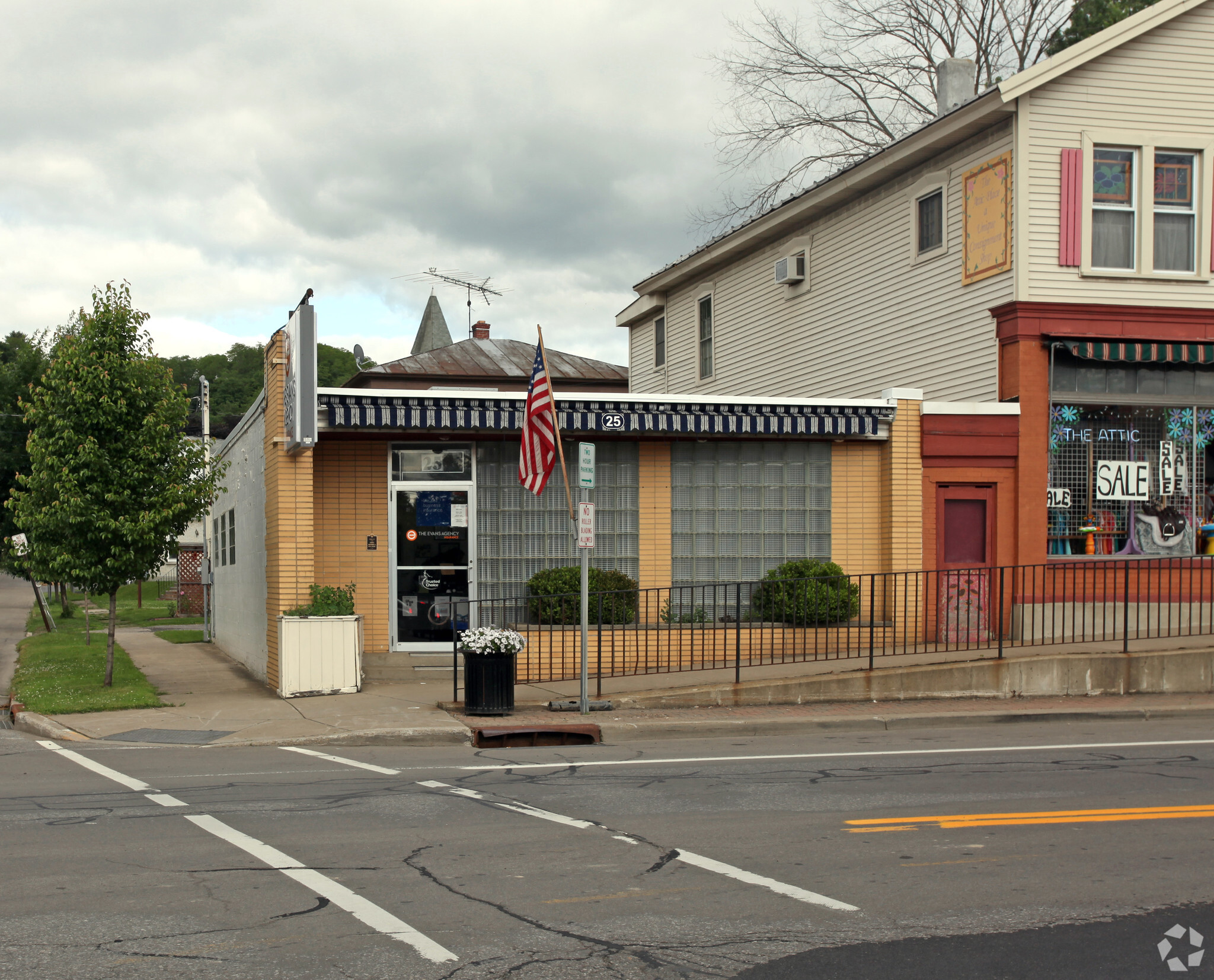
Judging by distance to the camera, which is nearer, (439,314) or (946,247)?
(946,247)

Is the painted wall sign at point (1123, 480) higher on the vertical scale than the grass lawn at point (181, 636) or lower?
higher

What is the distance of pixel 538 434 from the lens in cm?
1376

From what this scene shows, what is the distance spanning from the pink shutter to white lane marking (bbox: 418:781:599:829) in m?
12.3

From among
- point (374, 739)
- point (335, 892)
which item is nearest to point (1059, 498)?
point (374, 739)

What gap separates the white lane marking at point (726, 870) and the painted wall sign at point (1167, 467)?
1304cm

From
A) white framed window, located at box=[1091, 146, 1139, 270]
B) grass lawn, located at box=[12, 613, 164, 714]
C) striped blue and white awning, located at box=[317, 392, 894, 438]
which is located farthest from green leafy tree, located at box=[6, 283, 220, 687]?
white framed window, located at box=[1091, 146, 1139, 270]

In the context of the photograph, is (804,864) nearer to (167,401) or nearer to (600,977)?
(600,977)

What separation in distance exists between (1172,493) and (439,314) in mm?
35108

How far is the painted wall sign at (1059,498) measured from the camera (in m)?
→ 17.3

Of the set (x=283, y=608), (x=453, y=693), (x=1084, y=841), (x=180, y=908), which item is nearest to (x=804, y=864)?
(x=1084, y=841)

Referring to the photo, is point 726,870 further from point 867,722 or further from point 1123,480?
point 1123,480

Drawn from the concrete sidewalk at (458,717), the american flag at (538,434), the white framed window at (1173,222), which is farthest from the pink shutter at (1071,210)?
the american flag at (538,434)

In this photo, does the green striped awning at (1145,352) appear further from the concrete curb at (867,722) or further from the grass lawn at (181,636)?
the grass lawn at (181,636)

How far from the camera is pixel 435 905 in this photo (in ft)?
19.3
